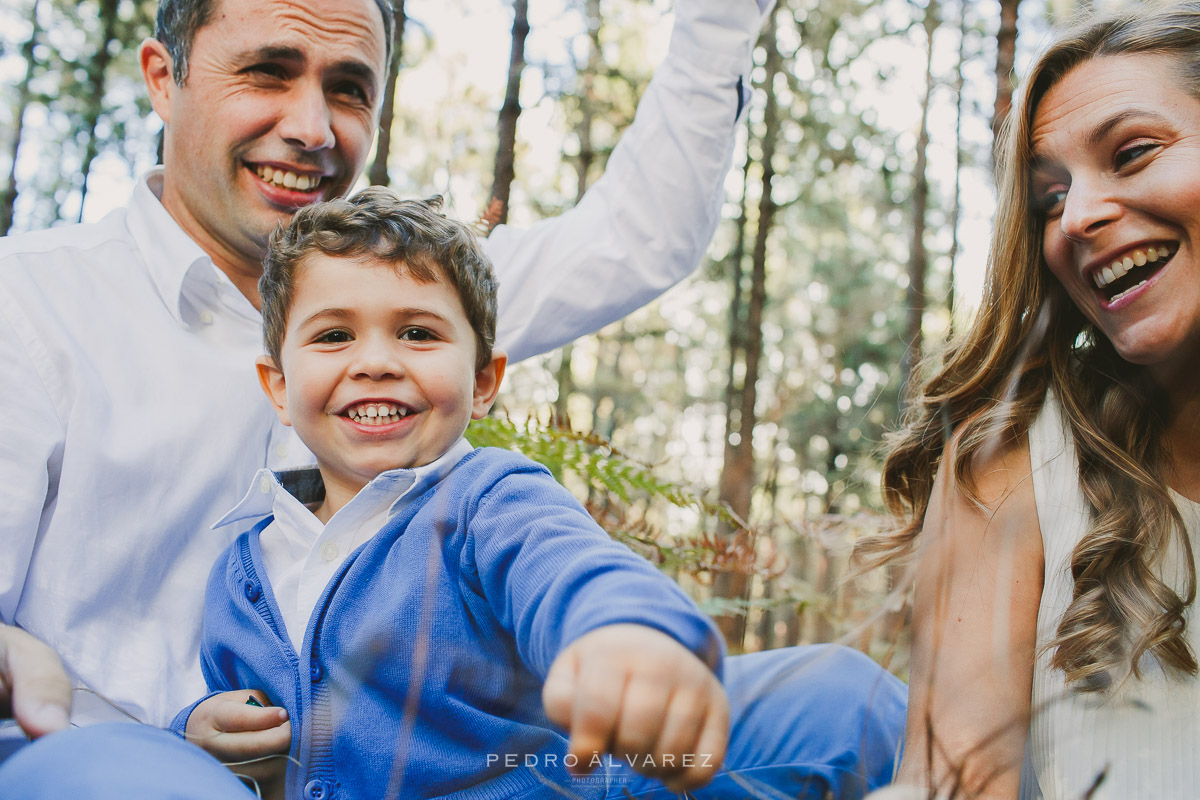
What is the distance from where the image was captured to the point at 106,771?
3.04 ft

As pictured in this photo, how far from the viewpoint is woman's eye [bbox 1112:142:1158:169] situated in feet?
5.38

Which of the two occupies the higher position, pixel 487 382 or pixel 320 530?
pixel 487 382

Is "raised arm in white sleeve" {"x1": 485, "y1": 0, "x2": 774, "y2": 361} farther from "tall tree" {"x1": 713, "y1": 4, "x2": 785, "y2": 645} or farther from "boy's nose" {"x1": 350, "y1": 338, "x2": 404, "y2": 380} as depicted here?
"tall tree" {"x1": 713, "y1": 4, "x2": 785, "y2": 645}

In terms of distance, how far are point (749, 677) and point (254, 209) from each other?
1808 mm

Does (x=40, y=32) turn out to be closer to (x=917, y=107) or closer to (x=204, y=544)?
(x=917, y=107)

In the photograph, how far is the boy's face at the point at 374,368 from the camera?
1549 mm

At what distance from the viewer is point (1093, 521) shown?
1748 mm

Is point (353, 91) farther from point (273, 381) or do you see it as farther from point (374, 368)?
point (374, 368)

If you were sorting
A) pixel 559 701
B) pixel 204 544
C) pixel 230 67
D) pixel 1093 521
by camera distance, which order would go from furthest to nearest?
pixel 230 67
pixel 204 544
pixel 1093 521
pixel 559 701

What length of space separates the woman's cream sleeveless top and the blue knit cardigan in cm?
92

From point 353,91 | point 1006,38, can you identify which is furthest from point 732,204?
point 353,91

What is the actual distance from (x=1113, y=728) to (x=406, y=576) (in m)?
1.35

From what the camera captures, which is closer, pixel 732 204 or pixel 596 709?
pixel 596 709

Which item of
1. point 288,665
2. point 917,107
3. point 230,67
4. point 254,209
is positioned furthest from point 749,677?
point 917,107
